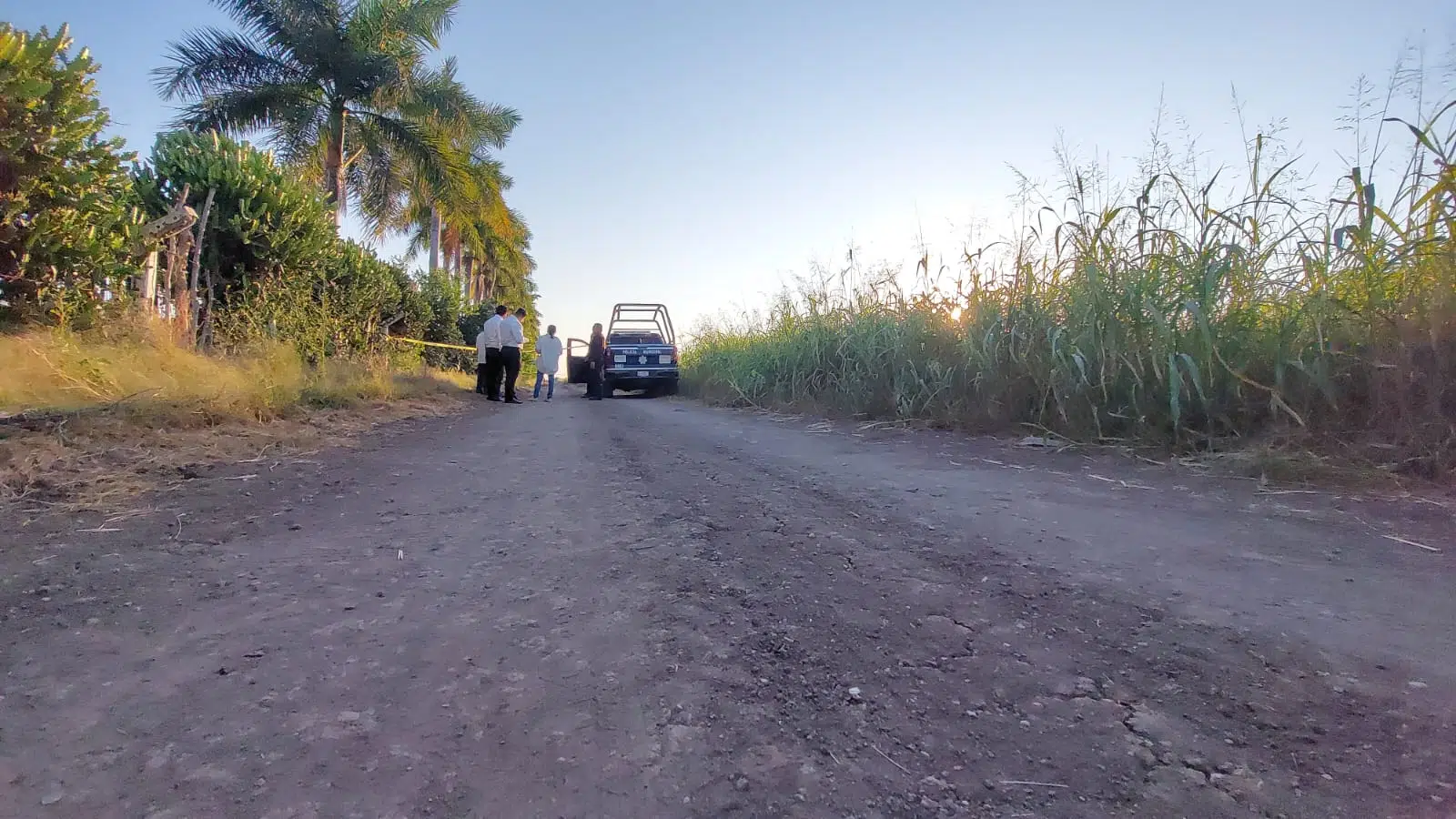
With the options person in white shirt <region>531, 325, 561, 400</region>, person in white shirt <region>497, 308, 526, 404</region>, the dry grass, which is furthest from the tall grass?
person in white shirt <region>531, 325, 561, 400</region>

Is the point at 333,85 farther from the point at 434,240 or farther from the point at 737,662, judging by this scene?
the point at 737,662

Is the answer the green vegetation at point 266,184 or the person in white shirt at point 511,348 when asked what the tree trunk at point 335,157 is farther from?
the person in white shirt at point 511,348

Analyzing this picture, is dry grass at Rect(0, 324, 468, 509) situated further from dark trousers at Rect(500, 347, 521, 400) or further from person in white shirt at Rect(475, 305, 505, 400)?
dark trousers at Rect(500, 347, 521, 400)

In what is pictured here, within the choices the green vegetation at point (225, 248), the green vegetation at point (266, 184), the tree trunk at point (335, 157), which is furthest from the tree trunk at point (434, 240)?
the tree trunk at point (335, 157)

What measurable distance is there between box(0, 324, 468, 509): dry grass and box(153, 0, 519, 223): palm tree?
36.2ft

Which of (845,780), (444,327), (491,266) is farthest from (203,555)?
(491,266)

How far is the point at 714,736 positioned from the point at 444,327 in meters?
21.4

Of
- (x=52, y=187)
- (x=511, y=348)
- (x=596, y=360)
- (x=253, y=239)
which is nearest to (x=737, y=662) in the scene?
(x=52, y=187)

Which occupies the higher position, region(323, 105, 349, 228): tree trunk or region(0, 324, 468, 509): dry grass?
region(323, 105, 349, 228): tree trunk

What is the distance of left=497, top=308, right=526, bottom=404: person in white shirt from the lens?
39.5ft

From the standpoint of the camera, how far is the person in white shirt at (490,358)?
12.1m

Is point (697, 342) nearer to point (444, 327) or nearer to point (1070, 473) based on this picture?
point (444, 327)

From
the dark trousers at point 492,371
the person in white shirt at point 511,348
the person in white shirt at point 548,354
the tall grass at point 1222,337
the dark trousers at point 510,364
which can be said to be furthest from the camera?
the person in white shirt at point 548,354

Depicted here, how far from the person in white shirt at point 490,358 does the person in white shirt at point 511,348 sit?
9cm
